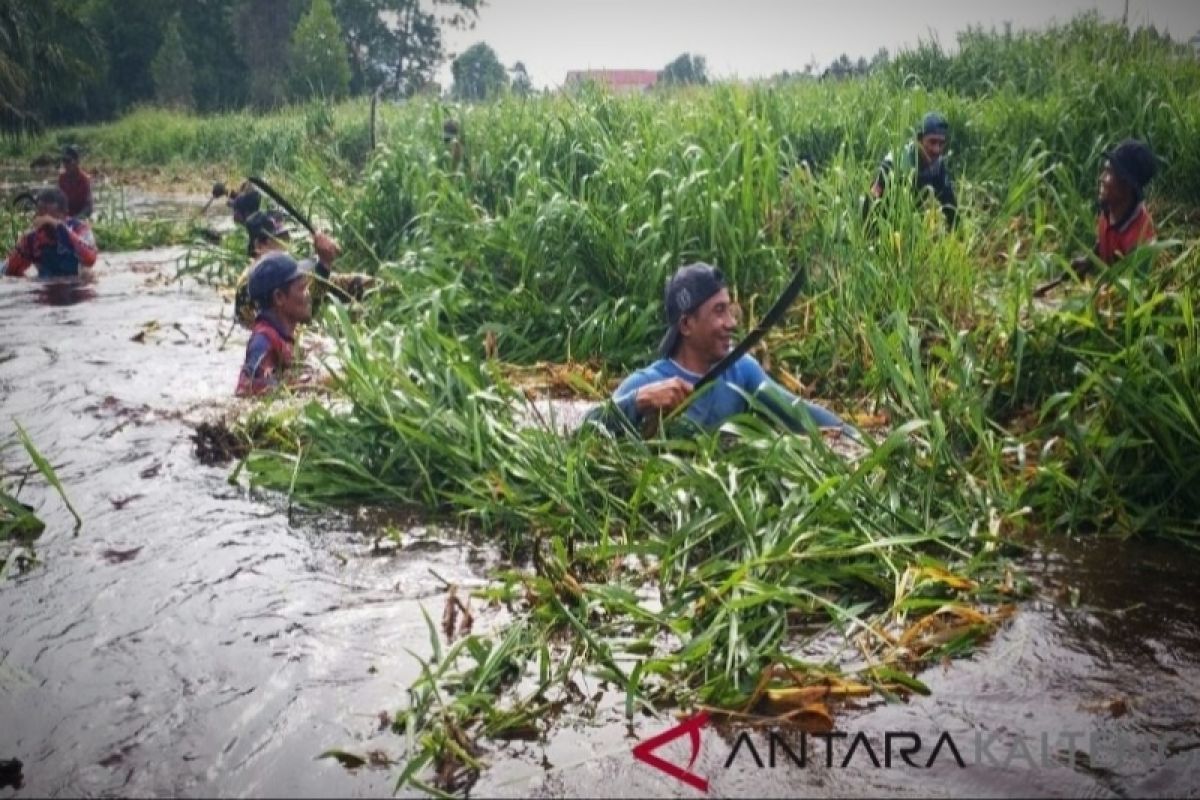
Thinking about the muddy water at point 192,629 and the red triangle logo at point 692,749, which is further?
the muddy water at point 192,629

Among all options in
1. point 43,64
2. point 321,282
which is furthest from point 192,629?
point 43,64

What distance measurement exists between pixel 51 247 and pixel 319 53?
3105cm

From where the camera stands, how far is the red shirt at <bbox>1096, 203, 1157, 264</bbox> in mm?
6168

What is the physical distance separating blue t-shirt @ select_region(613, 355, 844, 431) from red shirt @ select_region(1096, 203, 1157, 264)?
277cm

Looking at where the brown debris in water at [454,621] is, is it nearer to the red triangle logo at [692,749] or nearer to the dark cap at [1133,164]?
the red triangle logo at [692,749]

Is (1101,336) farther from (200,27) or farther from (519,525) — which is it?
(200,27)

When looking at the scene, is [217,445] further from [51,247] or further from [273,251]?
[51,247]

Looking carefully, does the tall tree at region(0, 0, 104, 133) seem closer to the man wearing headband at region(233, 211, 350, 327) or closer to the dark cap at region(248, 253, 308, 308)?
the man wearing headband at region(233, 211, 350, 327)

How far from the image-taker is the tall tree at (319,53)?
3928 centimetres

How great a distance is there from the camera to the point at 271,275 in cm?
588

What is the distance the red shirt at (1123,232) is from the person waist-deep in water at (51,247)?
942 centimetres

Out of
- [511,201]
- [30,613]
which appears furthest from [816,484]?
[511,201]

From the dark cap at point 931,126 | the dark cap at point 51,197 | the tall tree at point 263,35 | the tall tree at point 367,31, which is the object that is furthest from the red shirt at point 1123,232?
the tall tree at point 367,31

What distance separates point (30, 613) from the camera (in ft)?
12.2
